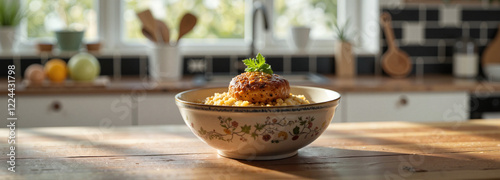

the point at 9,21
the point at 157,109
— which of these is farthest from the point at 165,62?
the point at 9,21

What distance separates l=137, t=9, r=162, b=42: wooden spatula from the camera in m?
2.79

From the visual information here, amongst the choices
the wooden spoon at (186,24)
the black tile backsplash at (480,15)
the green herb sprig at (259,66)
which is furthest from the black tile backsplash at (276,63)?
the green herb sprig at (259,66)

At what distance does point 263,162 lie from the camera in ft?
3.50

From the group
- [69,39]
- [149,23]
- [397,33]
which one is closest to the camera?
[149,23]

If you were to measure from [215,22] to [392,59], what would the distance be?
3.26 feet

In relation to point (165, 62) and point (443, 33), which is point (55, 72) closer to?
point (165, 62)

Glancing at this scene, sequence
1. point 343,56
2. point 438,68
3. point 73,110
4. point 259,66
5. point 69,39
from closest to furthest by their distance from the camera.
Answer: point 259,66 → point 73,110 → point 69,39 → point 343,56 → point 438,68

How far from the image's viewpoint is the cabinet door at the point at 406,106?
2660 millimetres

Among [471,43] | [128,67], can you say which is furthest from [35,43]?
[471,43]

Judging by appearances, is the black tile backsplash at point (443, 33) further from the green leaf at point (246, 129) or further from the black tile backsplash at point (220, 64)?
the green leaf at point (246, 129)

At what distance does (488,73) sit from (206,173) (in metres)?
2.38

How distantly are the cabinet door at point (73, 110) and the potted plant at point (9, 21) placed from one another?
22.1 inches

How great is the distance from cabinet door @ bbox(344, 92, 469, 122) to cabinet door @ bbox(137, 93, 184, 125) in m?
0.78

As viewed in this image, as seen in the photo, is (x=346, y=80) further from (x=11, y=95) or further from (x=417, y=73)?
(x=11, y=95)
